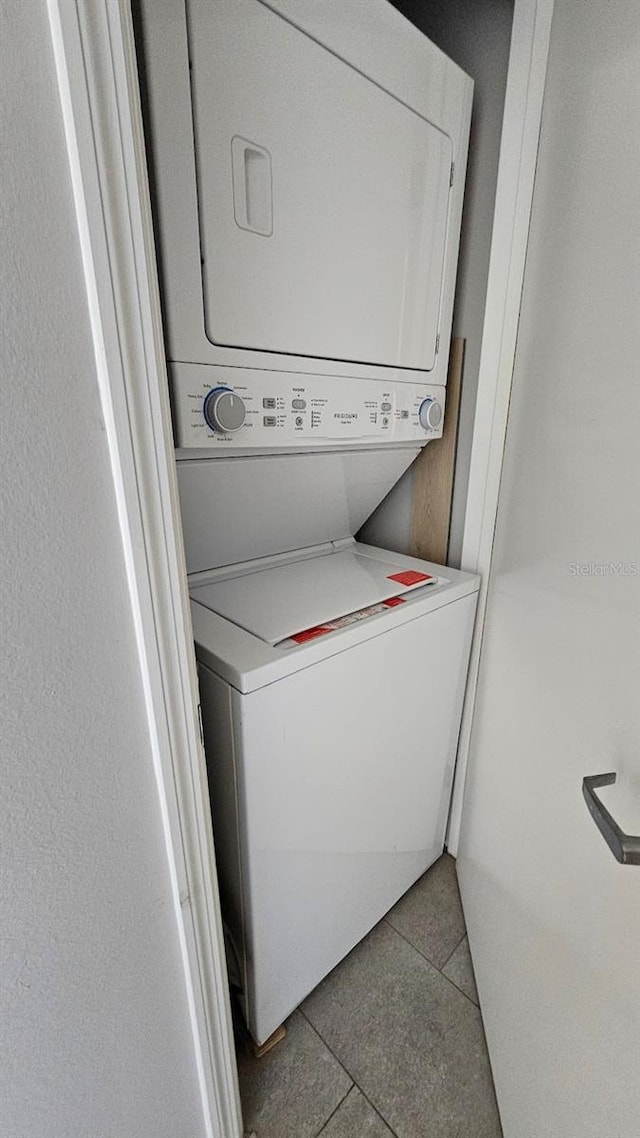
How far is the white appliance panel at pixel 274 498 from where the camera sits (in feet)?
3.81

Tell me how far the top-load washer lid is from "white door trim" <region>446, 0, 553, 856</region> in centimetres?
26

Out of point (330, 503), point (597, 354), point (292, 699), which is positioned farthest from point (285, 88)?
point (292, 699)

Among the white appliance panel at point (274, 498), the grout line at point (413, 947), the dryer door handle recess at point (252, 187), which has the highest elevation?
the dryer door handle recess at point (252, 187)

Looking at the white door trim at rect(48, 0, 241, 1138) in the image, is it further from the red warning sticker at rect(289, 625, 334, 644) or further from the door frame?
the red warning sticker at rect(289, 625, 334, 644)

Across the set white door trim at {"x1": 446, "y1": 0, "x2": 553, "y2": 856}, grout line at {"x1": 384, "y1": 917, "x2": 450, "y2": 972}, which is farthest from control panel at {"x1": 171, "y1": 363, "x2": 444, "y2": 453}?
grout line at {"x1": 384, "y1": 917, "x2": 450, "y2": 972}

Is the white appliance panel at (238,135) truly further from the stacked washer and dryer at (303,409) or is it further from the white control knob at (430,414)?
the white control knob at (430,414)

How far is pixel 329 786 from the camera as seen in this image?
1.24 metres

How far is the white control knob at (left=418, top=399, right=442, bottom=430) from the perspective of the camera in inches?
56.9

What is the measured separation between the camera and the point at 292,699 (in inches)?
42.1

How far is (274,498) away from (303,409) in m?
0.27

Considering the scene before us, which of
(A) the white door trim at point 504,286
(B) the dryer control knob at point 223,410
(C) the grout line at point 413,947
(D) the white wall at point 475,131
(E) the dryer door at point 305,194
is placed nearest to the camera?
(E) the dryer door at point 305,194

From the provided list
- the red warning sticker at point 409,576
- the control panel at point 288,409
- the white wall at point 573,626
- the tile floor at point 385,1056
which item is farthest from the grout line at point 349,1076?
the control panel at point 288,409

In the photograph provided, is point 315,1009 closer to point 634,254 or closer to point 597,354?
point 597,354

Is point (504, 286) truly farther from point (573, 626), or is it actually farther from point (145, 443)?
point (145, 443)
